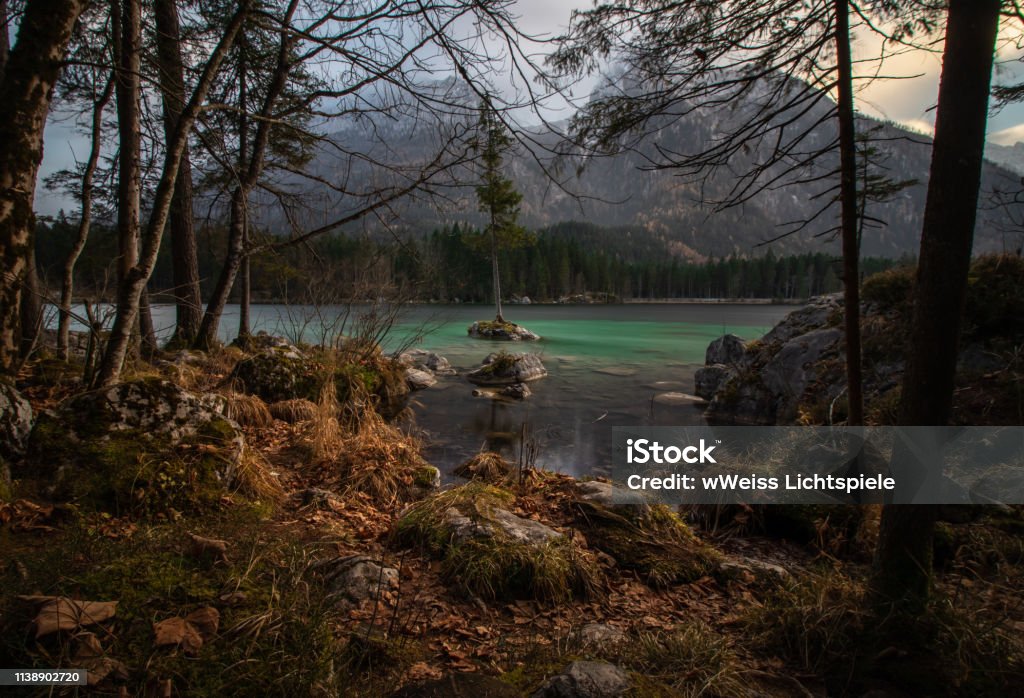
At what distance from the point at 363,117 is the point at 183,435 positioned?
11.6ft

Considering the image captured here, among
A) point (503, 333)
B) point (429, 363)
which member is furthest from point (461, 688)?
point (503, 333)

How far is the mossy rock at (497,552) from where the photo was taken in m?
3.05

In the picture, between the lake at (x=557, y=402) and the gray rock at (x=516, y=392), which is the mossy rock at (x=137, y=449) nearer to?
the lake at (x=557, y=402)

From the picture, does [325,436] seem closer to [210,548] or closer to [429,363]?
[210,548]

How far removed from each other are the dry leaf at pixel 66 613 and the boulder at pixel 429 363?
13135 mm

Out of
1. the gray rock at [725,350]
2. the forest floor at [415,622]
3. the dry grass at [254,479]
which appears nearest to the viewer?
the forest floor at [415,622]

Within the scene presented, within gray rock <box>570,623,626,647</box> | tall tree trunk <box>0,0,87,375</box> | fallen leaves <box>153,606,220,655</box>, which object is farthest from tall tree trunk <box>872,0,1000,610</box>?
tall tree trunk <box>0,0,87,375</box>

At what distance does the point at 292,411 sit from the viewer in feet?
23.2

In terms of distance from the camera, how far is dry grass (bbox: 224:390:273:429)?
20.4 feet

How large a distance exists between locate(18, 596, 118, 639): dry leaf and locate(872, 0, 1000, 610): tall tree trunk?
12.0ft

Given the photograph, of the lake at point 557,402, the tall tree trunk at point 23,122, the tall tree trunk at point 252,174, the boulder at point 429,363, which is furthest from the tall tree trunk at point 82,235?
the boulder at point 429,363

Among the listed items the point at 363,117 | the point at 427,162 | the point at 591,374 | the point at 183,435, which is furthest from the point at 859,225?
the point at 591,374

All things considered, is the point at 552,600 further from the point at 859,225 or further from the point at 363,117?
the point at 363,117

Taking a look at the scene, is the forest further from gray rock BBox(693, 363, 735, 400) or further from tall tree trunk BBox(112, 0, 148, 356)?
gray rock BBox(693, 363, 735, 400)
